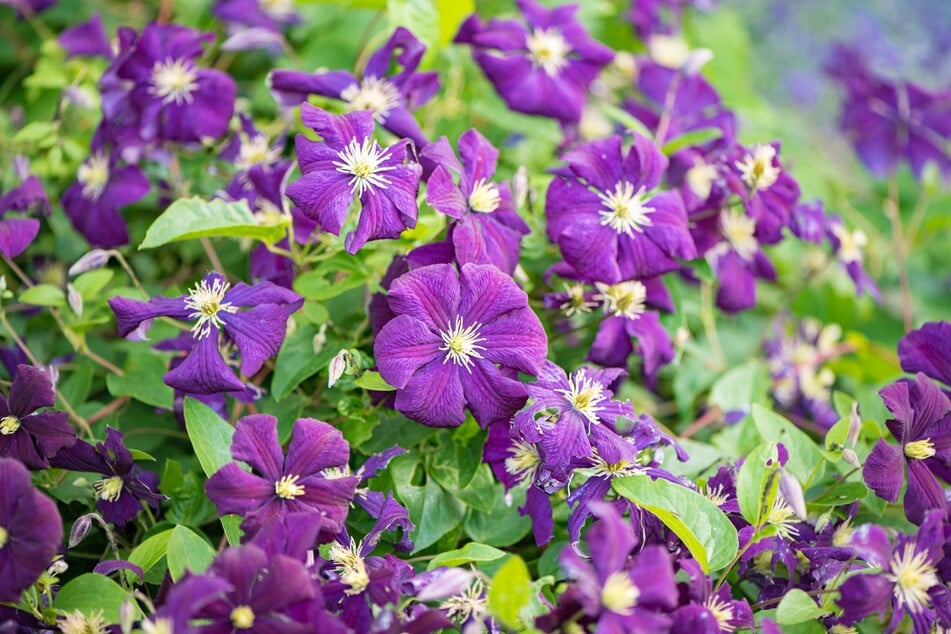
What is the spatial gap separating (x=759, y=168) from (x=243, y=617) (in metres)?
0.80

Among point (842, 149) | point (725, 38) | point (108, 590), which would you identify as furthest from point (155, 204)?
point (842, 149)

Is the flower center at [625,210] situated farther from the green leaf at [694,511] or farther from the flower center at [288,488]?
the flower center at [288,488]

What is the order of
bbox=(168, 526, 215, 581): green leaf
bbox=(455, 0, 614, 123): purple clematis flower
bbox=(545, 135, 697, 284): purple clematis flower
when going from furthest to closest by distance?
1. bbox=(455, 0, 614, 123): purple clematis flower
2. bbox=(545, 135, 697, 284): purple clematis flower
3. bbox=(168, 526, 215, 581): green leaf

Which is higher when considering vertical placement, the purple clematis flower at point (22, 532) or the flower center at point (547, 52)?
the flower center at point (547, 52)

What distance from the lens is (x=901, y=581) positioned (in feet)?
2.74

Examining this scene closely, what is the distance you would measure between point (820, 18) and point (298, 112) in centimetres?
209

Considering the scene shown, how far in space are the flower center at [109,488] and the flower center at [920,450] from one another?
86 centimetres

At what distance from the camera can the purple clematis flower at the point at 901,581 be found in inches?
31.6

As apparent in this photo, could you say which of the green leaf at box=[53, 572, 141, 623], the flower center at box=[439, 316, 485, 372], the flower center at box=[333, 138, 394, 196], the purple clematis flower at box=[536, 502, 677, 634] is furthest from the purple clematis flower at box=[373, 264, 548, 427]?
the green leaf at box=[53, 572, 141, 623]

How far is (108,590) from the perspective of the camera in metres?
0.83

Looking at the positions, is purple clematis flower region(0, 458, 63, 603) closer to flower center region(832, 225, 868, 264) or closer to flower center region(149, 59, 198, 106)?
flower center region(149, 59, 198, 106)

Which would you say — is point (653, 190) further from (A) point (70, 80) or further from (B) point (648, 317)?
(A) point (70, 80)

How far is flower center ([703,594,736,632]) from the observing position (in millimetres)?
836

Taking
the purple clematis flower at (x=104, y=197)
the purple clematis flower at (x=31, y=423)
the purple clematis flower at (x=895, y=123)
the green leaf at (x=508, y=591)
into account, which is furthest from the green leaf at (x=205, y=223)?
the purple clematis flower at (x=895, y=123)
